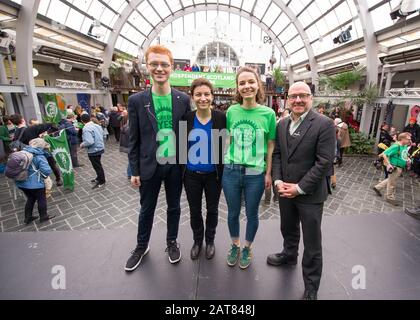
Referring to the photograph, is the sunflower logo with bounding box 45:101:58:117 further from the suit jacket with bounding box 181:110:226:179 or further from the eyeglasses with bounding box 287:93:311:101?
the eyeglasses with bounding box 287:93:311:101

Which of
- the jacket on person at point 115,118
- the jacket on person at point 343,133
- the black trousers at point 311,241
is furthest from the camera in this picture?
the jacket on person at point 115,118

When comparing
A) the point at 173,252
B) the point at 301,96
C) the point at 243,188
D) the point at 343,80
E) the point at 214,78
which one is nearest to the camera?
the point at 301,96

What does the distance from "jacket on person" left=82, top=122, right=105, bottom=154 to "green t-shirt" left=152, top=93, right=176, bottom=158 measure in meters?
3.62

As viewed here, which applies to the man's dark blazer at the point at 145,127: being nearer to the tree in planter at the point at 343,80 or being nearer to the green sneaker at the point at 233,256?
the green sneaker at the point at 233,256

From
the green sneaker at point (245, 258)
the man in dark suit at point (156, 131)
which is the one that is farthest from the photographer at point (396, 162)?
the man in dark suit at point (156, 131)

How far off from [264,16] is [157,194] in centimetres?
2451

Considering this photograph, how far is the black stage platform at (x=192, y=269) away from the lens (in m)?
1.86

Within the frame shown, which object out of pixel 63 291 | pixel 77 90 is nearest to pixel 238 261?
pixel 63 291

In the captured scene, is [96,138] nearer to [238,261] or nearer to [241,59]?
[238,261]

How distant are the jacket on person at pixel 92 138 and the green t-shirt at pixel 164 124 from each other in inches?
143

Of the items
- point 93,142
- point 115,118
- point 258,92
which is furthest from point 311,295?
point 115,118

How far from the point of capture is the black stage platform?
1.86 metres

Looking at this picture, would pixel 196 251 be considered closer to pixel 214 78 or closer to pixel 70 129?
pixel 70 129

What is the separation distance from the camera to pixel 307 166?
5.58 ft
